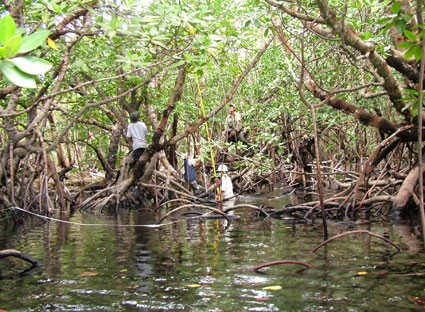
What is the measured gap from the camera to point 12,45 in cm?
127

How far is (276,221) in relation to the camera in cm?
748

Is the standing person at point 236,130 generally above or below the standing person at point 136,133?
above

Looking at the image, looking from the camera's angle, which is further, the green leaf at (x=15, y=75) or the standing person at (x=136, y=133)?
the standing person at (x=136, y=133)

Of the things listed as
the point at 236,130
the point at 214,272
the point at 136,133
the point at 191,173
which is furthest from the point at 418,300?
the point at 236,130

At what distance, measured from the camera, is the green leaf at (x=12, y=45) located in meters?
1.27

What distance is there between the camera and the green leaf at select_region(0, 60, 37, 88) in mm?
1254

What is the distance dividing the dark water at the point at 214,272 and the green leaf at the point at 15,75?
2.14m

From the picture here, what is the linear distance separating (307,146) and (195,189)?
415 cm

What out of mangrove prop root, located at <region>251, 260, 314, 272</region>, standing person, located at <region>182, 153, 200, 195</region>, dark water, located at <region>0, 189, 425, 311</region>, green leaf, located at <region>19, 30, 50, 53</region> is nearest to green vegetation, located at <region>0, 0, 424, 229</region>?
green leaf, located at <region>19, 30, 50, 53</region>

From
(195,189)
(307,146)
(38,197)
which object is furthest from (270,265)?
(307,146)

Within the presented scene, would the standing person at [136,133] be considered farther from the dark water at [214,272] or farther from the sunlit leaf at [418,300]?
the sunlit leaf at [418,300]

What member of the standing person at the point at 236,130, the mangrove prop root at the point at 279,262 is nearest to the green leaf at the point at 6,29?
the mangrove prop root at the point at 279,262

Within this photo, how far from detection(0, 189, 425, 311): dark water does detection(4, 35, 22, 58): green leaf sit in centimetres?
217

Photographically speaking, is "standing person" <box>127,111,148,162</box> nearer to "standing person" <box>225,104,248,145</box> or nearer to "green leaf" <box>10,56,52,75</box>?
"standing person" <box>225,104,248,145</box>
